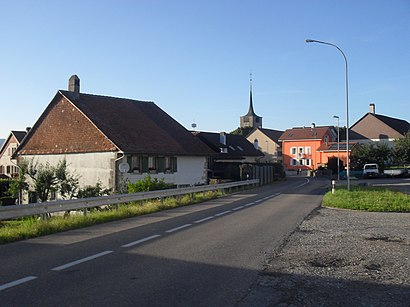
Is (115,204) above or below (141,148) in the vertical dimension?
below

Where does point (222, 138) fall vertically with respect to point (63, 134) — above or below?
above

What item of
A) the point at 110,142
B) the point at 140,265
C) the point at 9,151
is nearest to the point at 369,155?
the point at 110,142

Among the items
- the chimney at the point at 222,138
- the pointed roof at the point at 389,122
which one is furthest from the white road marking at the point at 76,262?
the pointed roof at the point at 389,122

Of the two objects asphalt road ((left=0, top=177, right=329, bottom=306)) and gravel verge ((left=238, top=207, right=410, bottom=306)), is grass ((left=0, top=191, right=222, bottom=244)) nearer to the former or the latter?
asphalt road ((left=0, top=177, right=329, bottom=306))

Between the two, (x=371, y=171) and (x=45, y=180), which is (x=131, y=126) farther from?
(x=371, y=171)

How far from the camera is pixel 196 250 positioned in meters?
9.49

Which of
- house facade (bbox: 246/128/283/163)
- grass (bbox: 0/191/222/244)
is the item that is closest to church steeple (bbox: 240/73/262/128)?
house facade (bbox: 246/128/283/163)

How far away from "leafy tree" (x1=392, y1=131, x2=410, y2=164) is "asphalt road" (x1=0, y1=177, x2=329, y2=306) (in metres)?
57.9

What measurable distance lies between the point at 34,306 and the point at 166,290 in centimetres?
168

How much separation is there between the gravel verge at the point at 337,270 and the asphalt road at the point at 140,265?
362 millimetres

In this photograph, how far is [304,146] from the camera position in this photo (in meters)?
85.2

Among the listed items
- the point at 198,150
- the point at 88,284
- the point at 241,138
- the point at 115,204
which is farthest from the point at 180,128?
the point at 88,284

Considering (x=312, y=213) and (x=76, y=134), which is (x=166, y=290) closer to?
(x=312, y=213)

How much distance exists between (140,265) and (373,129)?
90179mm
